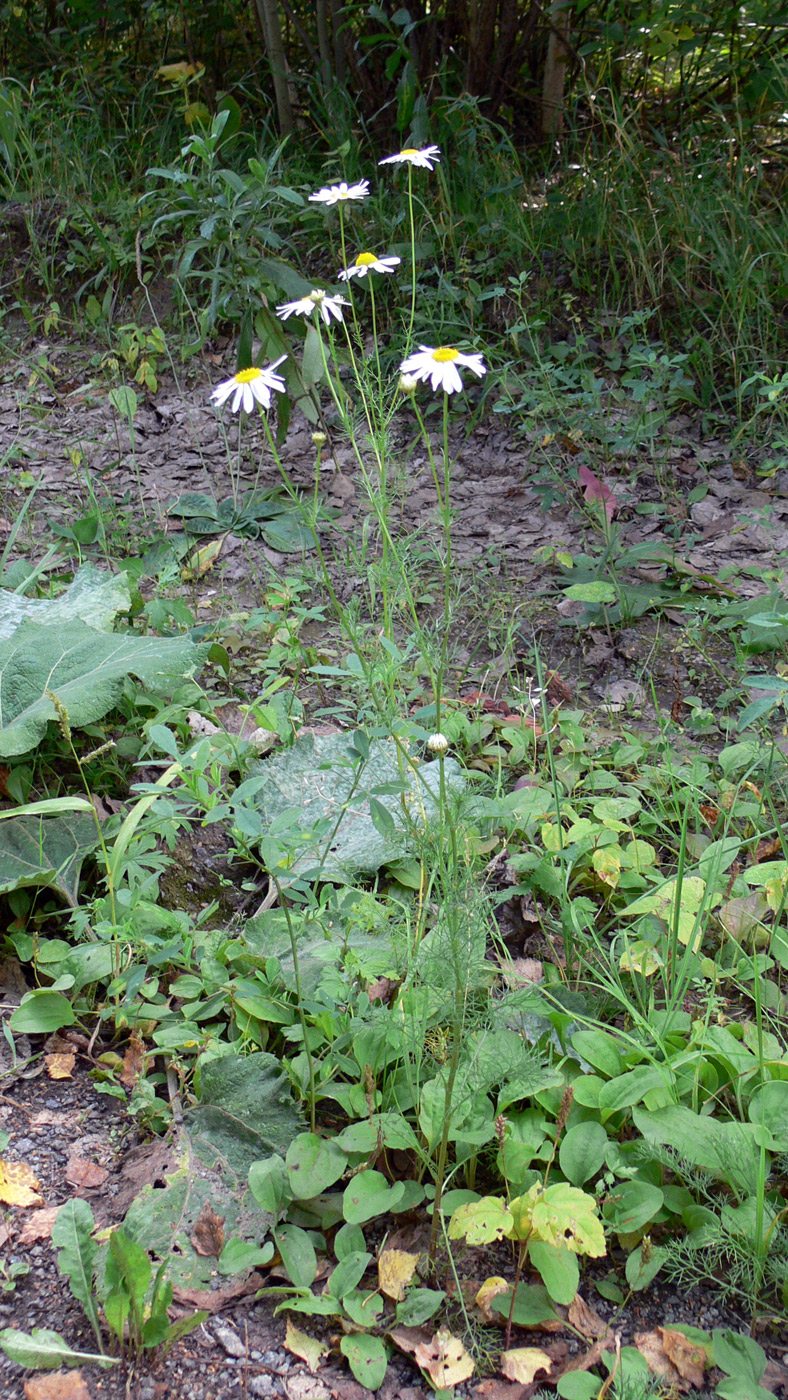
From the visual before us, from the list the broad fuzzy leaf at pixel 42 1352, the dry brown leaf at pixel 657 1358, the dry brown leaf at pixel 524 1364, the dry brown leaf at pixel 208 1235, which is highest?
the broad fuzzy leaf at pixel 42 1352

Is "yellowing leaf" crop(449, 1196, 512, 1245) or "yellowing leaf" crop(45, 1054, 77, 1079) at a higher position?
"yellowing leaf" crop(449, 1196, 512, 1245)

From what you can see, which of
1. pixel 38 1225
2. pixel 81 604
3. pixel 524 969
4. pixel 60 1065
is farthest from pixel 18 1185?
pixel 81 604

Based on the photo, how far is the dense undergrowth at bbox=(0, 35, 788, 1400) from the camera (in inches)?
45.2

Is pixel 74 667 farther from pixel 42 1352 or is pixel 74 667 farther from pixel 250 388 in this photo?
pixel 42 1352

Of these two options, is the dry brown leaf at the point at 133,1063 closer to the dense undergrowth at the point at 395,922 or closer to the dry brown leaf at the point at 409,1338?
the dense undergrowth at the point at 395,922

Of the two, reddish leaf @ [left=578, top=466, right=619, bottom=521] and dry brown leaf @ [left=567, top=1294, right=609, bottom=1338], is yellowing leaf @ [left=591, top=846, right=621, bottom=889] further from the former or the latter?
reddish leaf @ [left=578, top=466, right=619, bottom=521]

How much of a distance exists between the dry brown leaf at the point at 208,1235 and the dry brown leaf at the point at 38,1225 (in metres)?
0.19

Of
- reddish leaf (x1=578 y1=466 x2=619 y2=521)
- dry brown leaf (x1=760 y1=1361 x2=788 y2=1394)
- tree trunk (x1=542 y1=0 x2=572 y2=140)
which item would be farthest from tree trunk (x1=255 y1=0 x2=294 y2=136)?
dry brown leaf (x1=760 y1=1361 x2=788 y2=1394)

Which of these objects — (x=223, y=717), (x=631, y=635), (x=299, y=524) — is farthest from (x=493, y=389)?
(x=223, y=717)

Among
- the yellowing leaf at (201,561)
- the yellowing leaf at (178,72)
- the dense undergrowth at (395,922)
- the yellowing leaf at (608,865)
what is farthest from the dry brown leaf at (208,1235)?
the yellowing leaf at (178,72)

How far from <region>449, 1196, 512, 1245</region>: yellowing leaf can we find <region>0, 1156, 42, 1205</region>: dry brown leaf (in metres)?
0.55

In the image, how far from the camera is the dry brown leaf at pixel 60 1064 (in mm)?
1406

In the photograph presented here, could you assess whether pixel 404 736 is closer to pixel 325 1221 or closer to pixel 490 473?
pixel 325 1221

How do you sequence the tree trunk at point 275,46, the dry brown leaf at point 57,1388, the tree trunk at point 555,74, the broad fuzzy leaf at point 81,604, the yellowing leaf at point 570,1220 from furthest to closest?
the tree trunk at point 275,46
the tree trunk at point 555,74
the broad fuzzy leaf at point 81,604
the yellowing leaf at point 570,1220
the dry brown leaf at point 57,1388
